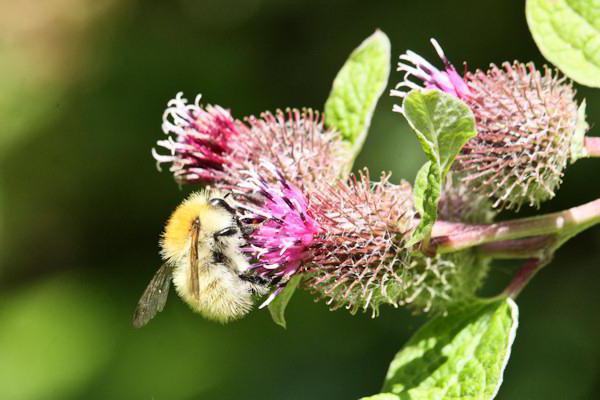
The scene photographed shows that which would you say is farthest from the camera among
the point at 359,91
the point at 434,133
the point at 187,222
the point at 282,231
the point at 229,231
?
the point at 359,91

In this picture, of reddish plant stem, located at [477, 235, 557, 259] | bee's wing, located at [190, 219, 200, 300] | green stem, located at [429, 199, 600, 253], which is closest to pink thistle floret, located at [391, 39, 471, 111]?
green stem, located at [429, 199, 600, 253]

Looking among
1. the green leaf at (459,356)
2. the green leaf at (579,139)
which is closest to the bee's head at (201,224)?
the green leaf at (459,356)

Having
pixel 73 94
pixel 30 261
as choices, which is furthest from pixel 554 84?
pixel 30 261

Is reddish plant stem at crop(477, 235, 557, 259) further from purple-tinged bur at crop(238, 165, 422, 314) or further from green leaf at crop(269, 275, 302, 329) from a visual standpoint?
green leaf at crop(269, 275, 302, 329)

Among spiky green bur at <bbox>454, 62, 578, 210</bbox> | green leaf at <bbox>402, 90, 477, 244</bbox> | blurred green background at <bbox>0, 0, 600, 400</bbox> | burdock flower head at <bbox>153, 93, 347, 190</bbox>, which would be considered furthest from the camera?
blurred green background at <bbox>0, 0, 600, 400</bbox>

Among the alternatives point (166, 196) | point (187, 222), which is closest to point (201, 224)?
point (187, 222)

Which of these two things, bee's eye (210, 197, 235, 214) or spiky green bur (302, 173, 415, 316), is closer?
spiky green bur (302, 173, 415, 316)

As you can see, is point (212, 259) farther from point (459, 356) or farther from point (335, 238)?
point (459, 356)

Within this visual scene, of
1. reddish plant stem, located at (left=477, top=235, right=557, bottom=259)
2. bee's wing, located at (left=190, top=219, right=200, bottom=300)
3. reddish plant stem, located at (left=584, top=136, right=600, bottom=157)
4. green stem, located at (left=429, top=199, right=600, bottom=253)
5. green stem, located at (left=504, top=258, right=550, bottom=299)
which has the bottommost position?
green stem, located at (left=504, top=258, right=550, bottom=299)

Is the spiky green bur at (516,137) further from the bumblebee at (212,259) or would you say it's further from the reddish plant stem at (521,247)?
the bumblebee at (212,259)
